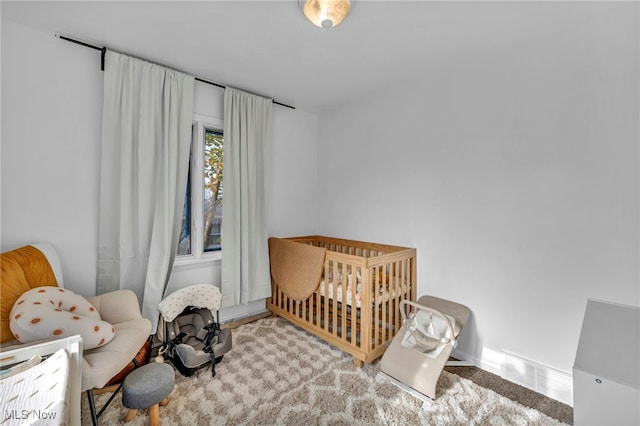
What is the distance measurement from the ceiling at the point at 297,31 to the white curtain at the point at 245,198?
420 mm

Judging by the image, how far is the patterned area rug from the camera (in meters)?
1.63

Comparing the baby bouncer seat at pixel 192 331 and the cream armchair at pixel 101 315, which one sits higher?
the cream armchair at pixel 101 315

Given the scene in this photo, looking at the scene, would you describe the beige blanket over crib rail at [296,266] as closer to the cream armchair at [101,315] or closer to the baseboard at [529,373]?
the cream armchair at [101,315]

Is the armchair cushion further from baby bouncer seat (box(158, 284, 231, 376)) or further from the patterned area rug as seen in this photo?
the patterned area rug

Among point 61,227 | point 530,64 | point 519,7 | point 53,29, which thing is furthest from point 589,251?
point 53,29

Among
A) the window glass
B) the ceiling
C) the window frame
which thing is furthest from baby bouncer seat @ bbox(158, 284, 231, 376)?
the ceiling

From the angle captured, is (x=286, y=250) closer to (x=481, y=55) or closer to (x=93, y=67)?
(x=93, y=67)

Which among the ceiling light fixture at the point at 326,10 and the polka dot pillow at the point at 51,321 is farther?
the ceiling light fixture at the point at 326,10

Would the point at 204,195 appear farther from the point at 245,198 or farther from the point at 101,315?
the point at 101,315

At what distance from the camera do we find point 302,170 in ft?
11.5

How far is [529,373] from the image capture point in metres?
1.93

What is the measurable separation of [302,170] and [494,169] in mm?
2130

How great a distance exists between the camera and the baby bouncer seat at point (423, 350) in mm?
1812

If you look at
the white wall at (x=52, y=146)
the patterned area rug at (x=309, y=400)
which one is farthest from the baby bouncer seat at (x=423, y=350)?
the white wall at (x=52, y=146)
